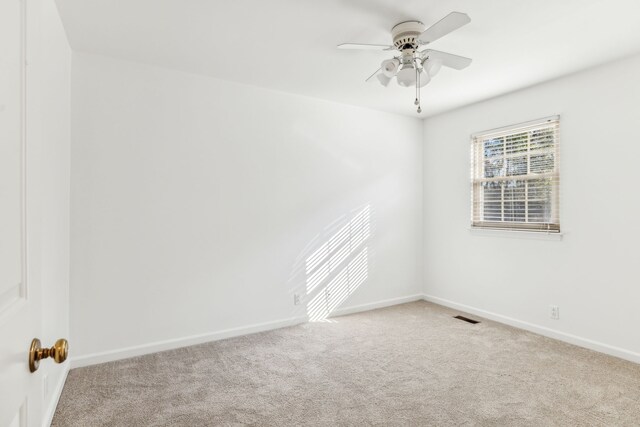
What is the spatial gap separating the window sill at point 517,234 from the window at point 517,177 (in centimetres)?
4

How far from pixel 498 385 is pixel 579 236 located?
1686 millimetres

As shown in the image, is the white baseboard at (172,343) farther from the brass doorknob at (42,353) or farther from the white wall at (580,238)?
the brass doorknob at (42,353)

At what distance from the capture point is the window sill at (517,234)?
351 centimetres

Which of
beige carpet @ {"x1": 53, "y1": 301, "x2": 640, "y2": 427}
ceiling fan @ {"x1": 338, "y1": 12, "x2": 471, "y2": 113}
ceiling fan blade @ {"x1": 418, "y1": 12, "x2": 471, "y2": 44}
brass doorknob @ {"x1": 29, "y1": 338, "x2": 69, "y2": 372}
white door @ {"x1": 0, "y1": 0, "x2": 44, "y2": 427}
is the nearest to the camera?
white door @ {"x1": 0, "y1": 0, "x2": 44, "y2": 427}

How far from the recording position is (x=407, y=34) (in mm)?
2475

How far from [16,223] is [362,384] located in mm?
2398

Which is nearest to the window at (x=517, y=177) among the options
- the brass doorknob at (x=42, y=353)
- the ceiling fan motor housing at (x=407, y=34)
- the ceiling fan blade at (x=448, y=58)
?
the ceiling fan blade at (x=448, y=58)

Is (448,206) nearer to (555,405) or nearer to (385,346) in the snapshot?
(385,346)

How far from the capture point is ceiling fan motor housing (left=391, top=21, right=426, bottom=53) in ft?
7.98

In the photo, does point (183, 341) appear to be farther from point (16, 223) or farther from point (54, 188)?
point (16, 223)

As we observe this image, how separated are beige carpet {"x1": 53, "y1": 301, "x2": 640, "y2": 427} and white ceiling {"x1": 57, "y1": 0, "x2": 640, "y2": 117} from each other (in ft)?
8.27

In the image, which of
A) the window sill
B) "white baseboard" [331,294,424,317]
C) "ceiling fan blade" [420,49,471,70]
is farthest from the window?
"ceiling fan blade" [420,49,471,70]

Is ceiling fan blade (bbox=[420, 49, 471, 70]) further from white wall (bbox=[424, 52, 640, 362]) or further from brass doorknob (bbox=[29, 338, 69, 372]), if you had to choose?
brass doorknob (bbox=[29, 338, 69, 372])

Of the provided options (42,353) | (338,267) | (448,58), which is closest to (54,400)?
(42,353)
